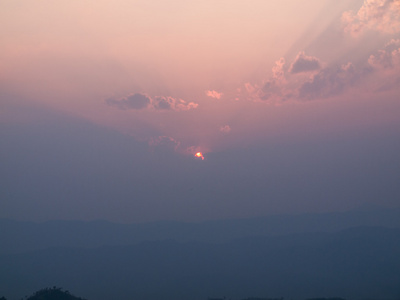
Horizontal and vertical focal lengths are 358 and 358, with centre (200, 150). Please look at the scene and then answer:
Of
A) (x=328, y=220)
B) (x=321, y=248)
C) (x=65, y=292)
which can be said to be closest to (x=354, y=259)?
(x=321, y=248)

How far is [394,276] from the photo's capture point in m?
67.1

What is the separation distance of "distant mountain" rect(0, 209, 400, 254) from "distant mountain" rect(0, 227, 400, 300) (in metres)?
2.75

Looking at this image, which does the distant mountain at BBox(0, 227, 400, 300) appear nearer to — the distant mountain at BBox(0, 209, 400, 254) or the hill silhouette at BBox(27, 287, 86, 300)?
the distant mountain at BBox(0, 209, 400, 254)

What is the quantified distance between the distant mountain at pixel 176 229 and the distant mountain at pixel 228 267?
9.02ft

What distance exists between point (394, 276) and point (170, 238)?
6395 cm

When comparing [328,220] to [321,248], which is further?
[328,220]

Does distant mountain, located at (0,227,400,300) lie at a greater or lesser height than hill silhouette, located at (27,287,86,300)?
greater

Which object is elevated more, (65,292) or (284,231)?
(284,231)

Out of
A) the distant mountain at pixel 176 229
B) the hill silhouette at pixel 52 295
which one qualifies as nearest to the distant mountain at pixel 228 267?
the distant mountain at pixel 176 229

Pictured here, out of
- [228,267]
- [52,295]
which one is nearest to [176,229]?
[228,267]

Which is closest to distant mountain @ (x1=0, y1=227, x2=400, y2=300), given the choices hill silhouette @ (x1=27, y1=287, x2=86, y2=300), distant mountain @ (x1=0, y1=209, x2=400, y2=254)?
distant mountain @ (x1=0, y1=209, x2=400, y2=254)

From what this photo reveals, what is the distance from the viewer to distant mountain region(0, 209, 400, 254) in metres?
111

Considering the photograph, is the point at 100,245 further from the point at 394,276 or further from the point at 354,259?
the point at 394,276

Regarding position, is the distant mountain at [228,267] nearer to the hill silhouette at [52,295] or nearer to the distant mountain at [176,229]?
the distant mountain at [176,229]
